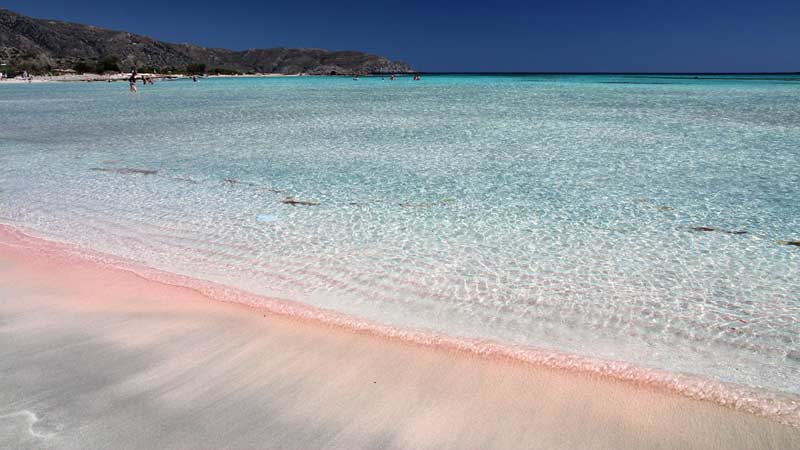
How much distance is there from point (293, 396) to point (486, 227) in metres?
4.10

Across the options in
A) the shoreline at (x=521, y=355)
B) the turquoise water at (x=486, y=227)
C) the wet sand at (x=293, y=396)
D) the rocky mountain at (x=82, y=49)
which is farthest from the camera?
the rocky mountain at (x=82, y=49)

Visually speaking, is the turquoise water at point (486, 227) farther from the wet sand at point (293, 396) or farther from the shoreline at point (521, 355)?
the wet sand at point (293, 396)

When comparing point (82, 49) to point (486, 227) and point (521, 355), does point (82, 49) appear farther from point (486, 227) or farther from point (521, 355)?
point (521, 355)

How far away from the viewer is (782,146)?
12812 millimetres

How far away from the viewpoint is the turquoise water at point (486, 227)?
14.0ft

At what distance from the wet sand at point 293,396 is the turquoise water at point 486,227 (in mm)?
582

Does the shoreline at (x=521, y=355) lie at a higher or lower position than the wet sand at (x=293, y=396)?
lower

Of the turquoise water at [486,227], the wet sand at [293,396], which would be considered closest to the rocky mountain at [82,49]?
the turquoise water at [486,227]

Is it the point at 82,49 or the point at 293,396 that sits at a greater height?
the point at 82,49

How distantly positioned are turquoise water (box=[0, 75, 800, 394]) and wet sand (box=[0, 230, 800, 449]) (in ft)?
1.91

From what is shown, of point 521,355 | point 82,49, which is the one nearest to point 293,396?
point 521,355

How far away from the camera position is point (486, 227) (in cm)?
676

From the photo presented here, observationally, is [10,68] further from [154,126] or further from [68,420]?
[68,420]

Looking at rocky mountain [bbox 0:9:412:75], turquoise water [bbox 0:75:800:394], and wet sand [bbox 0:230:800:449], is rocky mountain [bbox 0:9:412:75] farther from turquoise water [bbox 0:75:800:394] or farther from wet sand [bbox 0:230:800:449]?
wet sand [bbox 0:230:800:449]
